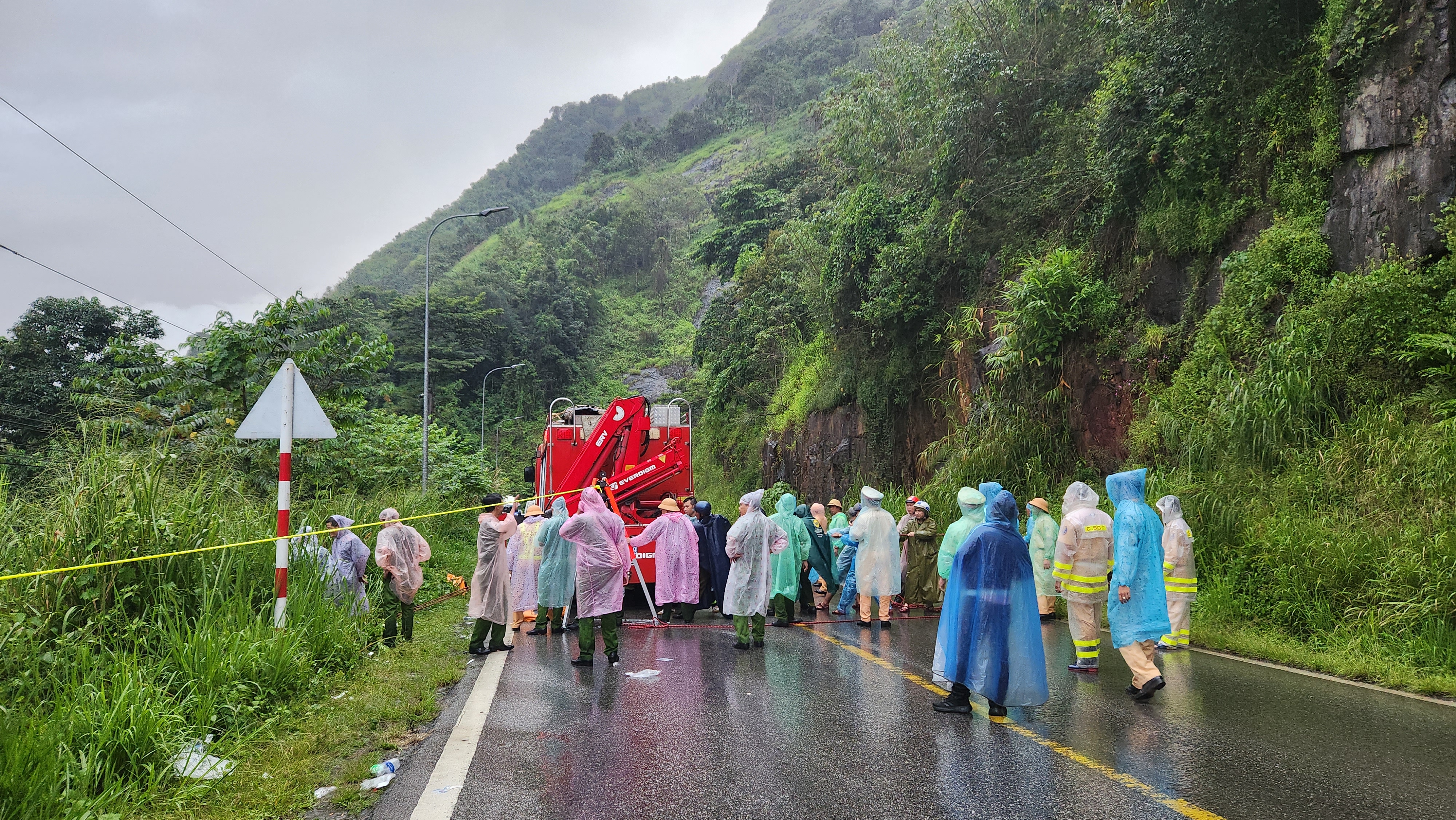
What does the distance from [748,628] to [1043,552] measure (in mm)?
4025

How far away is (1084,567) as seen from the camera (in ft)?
26.5

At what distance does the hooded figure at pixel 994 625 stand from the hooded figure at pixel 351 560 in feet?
21.2

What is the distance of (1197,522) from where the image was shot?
421 inches

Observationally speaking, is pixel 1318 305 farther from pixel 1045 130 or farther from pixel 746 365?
pixel 746 365

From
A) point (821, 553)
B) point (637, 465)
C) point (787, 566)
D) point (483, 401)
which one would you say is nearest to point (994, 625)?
point (787, 566)

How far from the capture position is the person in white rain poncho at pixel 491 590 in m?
9.61

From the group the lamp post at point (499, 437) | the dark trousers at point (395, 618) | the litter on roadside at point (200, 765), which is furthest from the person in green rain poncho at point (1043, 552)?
the lamp post at point (499, 437)

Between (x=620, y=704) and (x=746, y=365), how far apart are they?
2891cm

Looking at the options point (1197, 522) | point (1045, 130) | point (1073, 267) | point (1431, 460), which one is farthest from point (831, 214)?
point (1431, 460)

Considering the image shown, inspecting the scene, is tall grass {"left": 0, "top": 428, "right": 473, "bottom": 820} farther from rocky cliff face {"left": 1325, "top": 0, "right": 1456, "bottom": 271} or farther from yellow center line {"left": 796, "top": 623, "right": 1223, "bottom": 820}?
rocky cliff face {"left": 1325, "top": 0, "right": 1456, "bottom": 271}

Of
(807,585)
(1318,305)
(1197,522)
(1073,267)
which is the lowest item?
(807,585)

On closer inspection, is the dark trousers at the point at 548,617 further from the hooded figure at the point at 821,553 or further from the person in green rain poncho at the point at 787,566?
the hooded figure at the point at 821,553

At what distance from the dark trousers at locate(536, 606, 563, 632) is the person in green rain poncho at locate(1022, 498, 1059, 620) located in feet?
20.0

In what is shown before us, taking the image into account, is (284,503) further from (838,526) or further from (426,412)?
(426,412)
